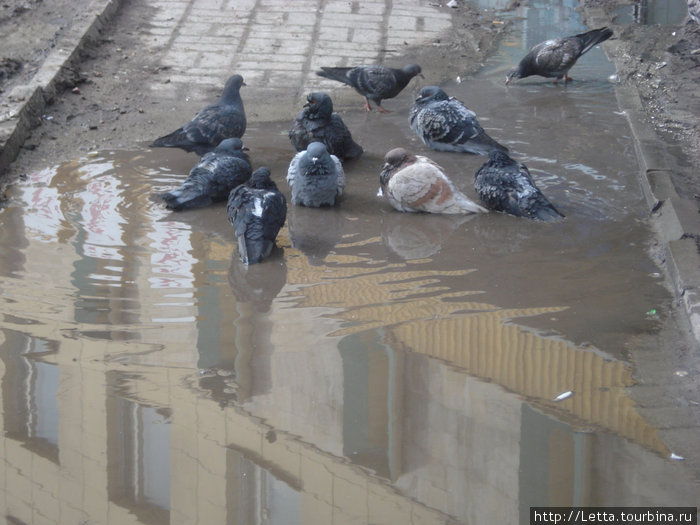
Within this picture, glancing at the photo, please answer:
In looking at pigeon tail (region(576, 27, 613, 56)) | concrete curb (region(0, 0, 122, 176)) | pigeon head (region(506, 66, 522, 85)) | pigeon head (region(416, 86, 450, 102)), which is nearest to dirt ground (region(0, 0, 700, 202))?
concrete curb (region(0, 0, 122, 176))

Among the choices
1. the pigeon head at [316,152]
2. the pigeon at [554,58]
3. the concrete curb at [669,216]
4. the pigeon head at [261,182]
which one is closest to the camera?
the concrete curb at [669,216]

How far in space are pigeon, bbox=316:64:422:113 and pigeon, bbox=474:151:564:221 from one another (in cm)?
218

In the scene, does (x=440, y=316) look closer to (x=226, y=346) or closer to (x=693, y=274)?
(x=226, y=346)

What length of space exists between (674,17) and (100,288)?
876cm

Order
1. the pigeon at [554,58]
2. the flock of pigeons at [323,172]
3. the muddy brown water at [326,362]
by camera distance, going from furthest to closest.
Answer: the pigeon at [554,58] → the flock of pigeons at [323,172] → the muddy brown water at [326,362]

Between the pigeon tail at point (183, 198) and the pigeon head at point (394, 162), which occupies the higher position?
the pigeon head at point (394, 162)

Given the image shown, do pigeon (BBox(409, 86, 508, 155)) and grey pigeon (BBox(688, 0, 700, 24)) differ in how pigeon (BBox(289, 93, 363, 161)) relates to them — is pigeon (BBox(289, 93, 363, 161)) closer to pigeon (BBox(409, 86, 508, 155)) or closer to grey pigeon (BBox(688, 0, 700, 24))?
pigeon (BBox(409, 86, 508, 155))

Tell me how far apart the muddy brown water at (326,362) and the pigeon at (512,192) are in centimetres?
15

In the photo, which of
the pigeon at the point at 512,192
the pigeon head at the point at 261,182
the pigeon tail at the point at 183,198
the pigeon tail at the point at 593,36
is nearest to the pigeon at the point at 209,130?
the pigeon tail at the point at 183,198

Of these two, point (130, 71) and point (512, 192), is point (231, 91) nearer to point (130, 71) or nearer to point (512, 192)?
point (130, 71)

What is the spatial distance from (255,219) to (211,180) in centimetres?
92

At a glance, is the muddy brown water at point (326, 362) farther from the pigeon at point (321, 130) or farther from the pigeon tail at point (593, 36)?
the pigeon tail at point (593, 36)

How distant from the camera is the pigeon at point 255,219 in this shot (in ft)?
14.8

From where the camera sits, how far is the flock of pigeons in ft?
15.7
